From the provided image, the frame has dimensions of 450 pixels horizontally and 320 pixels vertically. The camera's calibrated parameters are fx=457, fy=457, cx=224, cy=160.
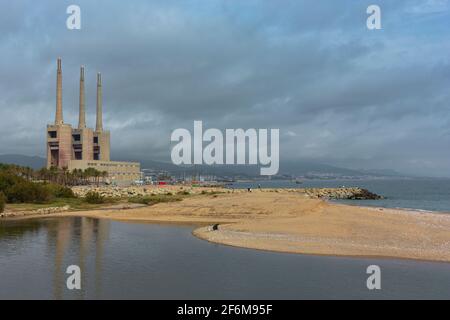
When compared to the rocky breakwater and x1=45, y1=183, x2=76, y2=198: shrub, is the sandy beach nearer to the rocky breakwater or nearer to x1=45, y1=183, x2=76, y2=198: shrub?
x1=45, y1=183, x2=76, y2=198: shrub

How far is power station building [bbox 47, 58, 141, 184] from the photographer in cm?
17600

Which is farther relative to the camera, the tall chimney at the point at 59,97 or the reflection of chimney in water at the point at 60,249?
the tall chimney at the point at 59,97

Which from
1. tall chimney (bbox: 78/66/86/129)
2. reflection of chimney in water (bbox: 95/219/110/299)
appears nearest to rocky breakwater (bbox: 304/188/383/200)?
reflection of chimney in water (bbox: 95/219/110/299)

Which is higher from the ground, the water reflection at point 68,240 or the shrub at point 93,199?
the shrub at point 93,199

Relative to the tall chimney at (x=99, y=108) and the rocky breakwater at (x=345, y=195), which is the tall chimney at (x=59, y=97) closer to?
the tall chimney at (x=99, y=108)

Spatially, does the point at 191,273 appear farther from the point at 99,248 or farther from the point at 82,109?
the point at 82,109

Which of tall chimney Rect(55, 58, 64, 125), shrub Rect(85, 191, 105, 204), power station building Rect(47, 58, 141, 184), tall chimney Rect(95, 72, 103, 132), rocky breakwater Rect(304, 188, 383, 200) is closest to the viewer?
shrub Rect(85, 191, 105, 204)

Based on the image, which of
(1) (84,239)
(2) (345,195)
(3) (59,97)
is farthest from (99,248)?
(3) (59,97)

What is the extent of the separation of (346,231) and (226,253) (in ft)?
46.0

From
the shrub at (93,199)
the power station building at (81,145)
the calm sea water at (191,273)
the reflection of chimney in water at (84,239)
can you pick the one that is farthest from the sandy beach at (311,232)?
the power station building at (81,145)

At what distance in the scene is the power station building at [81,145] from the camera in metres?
176

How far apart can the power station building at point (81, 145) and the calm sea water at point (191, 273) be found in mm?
144916

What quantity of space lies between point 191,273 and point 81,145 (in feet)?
554

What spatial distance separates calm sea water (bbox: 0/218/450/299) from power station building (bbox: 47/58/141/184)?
144916 millimetres
